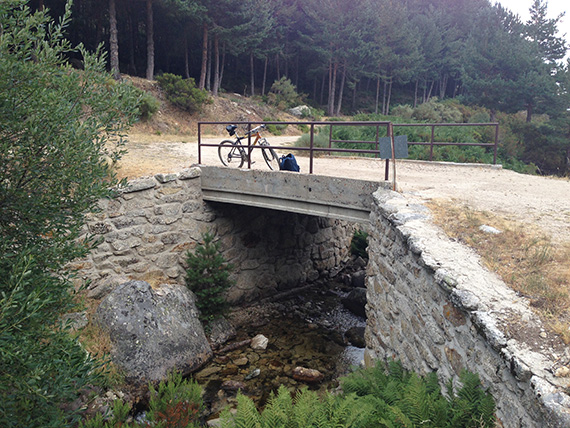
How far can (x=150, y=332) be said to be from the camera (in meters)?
6.88

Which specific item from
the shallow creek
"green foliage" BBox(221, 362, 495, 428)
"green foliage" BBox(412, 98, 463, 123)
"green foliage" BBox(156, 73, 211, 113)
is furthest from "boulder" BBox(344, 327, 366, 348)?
"green foliage" BBox(412, 98, 463, 123)

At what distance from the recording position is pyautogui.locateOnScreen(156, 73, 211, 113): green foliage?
Result: 74.4ft

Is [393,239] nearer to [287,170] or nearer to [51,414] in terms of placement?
[287,170]

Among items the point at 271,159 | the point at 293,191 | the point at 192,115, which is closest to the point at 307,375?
the point at 293,191

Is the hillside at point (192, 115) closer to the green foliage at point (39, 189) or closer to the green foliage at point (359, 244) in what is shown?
the green foliage at point (359, 244)

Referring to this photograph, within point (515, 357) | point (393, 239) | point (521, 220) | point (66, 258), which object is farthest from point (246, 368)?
point (515, 357)

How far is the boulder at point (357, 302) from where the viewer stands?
9.77 meters

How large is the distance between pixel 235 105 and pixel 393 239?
2389 centimetres

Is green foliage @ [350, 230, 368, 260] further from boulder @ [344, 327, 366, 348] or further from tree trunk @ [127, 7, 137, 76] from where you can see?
tree trunk @ [127, 7, 137, 76]

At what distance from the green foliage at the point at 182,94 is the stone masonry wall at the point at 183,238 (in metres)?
13.8

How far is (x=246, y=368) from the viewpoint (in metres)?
7.36

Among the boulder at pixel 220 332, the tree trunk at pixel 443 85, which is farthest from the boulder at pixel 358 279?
the tree trunk at pixel 443 85

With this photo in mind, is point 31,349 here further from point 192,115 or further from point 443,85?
point 443,85

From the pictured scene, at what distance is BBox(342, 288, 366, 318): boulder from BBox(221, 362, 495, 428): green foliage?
5919 millimetres
